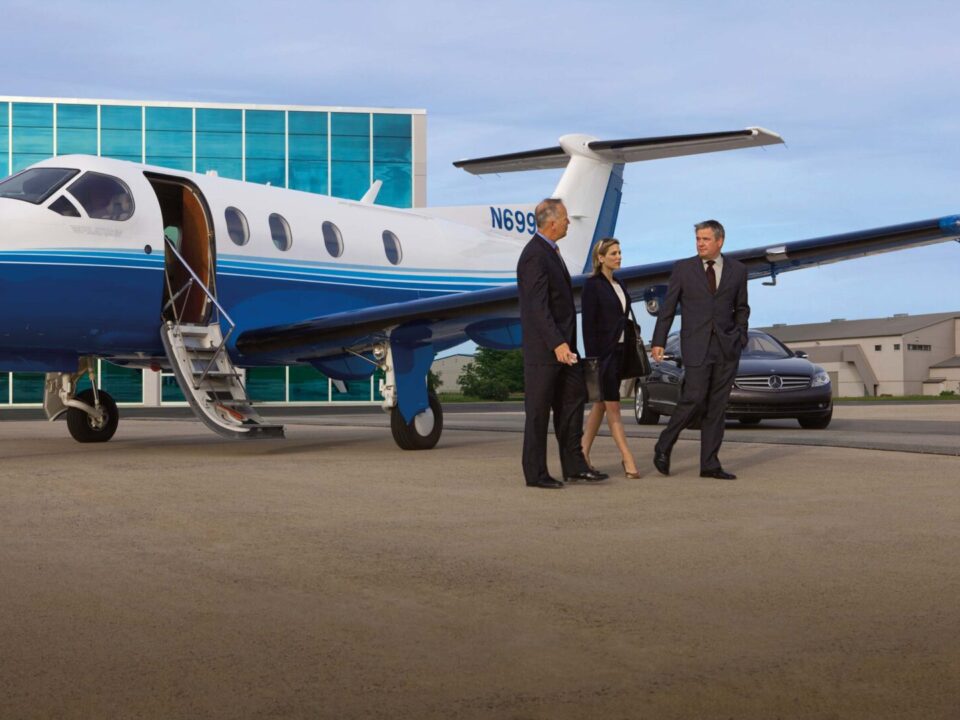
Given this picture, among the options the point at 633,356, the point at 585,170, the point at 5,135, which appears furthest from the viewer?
the point at 5,135

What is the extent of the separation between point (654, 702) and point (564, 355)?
5.17 metres

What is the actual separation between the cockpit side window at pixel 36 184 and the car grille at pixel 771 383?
9538 mm

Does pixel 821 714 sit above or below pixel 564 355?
below

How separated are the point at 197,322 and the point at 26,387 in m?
26.8

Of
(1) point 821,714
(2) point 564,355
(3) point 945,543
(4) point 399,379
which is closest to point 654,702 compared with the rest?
(1) point 821,714

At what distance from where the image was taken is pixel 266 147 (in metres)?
38.0

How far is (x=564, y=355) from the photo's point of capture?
819 centimetres

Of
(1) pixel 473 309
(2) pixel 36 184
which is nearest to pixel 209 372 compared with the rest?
(2) pixel 36 184

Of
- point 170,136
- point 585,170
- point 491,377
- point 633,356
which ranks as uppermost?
point 170,136

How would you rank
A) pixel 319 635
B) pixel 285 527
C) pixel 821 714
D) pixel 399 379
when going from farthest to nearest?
pixel 399 379, pixel 285 527, pixel 319 635, pixel 821 714

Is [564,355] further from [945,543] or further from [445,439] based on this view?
[445,439]

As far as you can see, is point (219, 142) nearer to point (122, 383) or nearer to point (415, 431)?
point (122, 383)

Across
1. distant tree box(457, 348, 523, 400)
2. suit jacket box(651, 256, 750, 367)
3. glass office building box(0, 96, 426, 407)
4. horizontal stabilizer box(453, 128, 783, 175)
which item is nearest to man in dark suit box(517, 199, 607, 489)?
suit jacket box(651, 256, 750, 367)

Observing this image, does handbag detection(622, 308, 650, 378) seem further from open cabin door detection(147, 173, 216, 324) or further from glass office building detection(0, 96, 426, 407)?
glass office building detection(0, 96, 426, 407)
